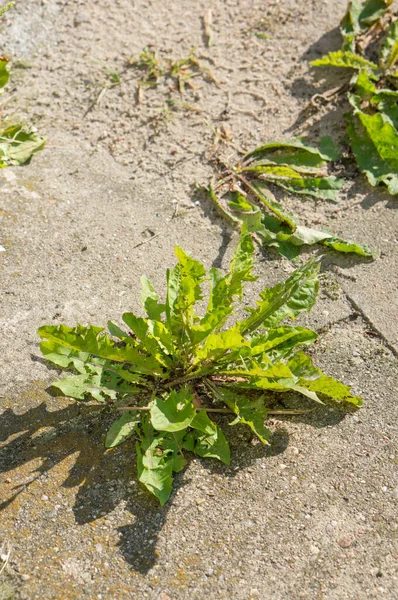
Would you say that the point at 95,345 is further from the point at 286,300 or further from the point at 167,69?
the point at 167,69

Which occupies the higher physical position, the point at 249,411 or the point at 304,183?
the point at 304,183

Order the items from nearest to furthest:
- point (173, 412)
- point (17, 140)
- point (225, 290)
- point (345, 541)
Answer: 1. point (345, 541)
2. point (173, 412)
3. point (225, 290)
4. point (17, 140)

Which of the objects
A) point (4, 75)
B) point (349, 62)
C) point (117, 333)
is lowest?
point (117, 333)

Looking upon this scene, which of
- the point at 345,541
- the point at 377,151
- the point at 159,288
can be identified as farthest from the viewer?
the point at 377,151

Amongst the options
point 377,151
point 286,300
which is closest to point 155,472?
point 286,300

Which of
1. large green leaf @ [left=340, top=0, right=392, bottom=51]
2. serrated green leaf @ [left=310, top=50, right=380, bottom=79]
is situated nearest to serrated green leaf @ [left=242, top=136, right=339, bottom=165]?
serrated green leaf @ [left=310, top=50, right=380, bottom=79]

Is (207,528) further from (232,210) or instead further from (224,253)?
(232,210)

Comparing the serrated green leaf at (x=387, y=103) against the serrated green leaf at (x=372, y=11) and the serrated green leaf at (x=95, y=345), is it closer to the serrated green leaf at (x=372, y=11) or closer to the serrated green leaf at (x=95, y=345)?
the serrated green leaf at (x=372, y=11)

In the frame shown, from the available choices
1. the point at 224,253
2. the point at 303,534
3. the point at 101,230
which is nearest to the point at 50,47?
the point at 101,230
